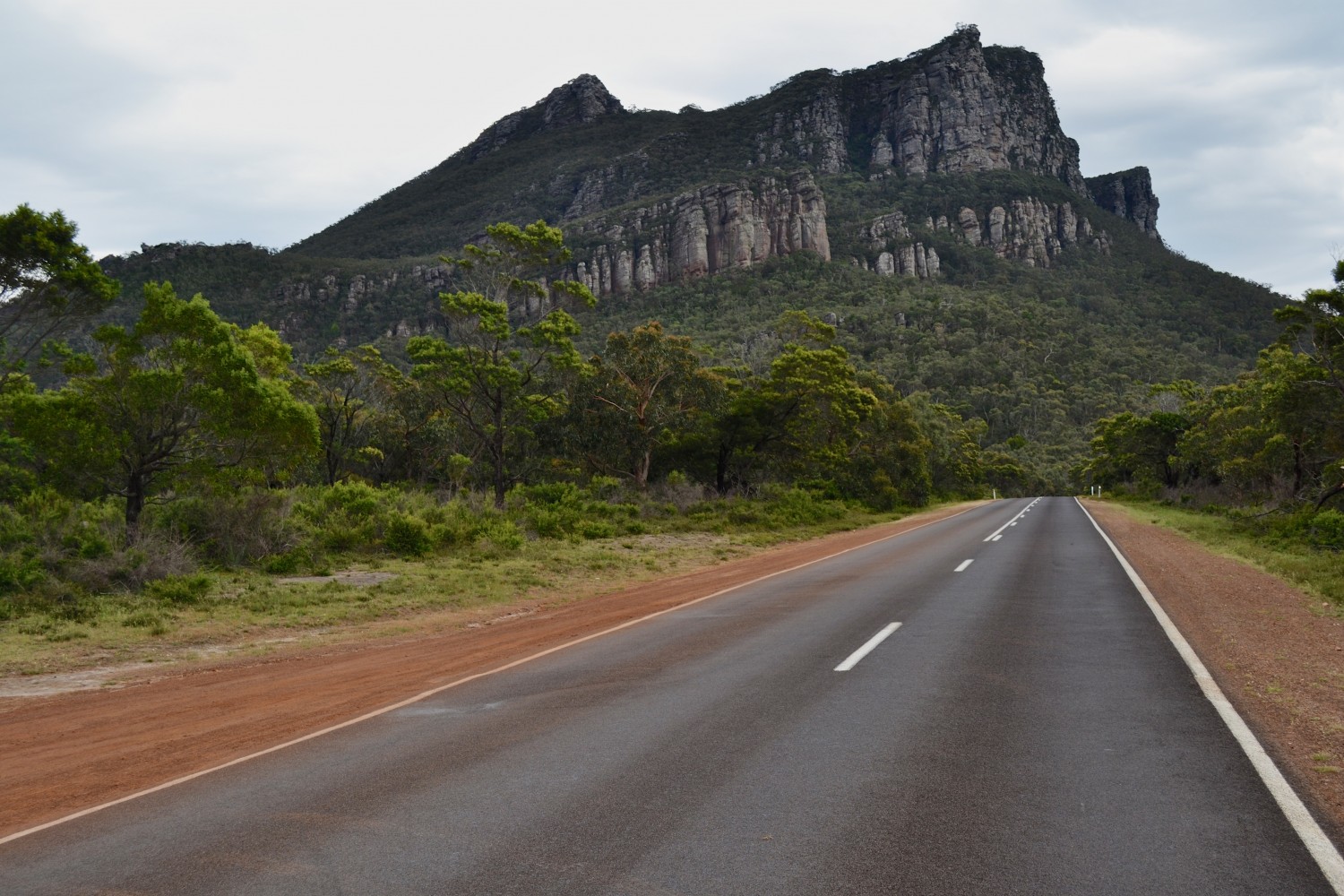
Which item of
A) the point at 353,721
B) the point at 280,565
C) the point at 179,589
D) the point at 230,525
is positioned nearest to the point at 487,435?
the point at 230,525

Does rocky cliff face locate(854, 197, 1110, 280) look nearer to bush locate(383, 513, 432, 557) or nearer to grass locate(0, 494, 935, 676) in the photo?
grass locate(0, 494, 935, 676)

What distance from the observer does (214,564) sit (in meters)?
17.3

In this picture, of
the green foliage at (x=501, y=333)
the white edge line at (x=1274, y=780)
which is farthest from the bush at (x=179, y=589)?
the green foliage at (x=501, y=333)

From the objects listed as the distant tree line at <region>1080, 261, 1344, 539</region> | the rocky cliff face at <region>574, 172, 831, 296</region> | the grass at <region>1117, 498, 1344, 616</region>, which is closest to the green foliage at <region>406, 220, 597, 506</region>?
the grass at <region>1117, 498, 1344, 616</region>

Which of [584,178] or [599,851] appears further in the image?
[584,178]

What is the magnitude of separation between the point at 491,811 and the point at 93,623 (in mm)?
10541

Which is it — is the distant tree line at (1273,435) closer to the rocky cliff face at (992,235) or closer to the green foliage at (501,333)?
the green foliage at (501,333)

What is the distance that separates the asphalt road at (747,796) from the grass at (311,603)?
18.7 feet

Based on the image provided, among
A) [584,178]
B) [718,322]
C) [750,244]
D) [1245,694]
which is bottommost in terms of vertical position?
[1245,694]

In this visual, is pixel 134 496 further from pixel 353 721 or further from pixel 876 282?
pixel 876 282

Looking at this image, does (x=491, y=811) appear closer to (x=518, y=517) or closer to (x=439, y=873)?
(x=439, y=873)

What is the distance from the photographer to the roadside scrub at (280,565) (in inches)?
499

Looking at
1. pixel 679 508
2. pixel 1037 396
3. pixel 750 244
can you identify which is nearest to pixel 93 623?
pixel 679 508

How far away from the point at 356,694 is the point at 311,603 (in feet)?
23.1
